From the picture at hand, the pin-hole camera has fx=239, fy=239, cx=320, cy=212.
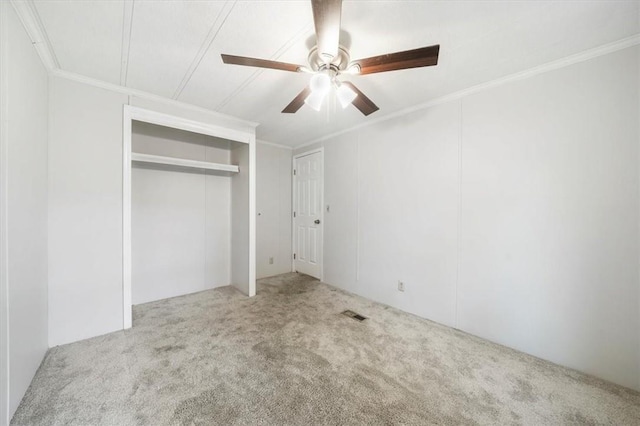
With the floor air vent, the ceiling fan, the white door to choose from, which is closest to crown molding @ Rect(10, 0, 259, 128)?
the ceiling fan

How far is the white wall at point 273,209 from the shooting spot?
13.1ft

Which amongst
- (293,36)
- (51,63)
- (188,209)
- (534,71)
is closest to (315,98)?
(293,36)

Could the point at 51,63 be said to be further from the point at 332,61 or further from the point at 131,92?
the point at 332,61

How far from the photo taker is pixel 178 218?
10.4 ft

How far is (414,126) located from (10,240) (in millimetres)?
3303

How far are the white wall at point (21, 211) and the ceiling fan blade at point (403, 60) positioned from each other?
6.43ft

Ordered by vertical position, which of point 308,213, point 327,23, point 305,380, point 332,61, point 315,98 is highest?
point 332,61

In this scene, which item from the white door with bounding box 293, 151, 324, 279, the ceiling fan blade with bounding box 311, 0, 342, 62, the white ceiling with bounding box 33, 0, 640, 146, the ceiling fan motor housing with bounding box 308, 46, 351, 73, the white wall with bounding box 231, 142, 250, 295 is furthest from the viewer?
the white door with bounding box 293, 151, 324, 279

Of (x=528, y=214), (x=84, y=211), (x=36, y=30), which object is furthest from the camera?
(x=84, y=211)

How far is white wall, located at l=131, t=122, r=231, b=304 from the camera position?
2920 millimetres

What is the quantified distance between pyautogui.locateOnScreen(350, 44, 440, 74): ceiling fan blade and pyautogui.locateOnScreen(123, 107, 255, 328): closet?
6.91 feet

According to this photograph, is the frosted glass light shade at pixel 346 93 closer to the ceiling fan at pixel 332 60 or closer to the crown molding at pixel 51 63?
the ceiling fan at pixel 332 60

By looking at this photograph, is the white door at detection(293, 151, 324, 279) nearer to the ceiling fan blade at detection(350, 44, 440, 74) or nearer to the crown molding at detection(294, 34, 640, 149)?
the crown molding at detection(294, 34, 640, 149)

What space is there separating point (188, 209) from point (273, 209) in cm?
133
